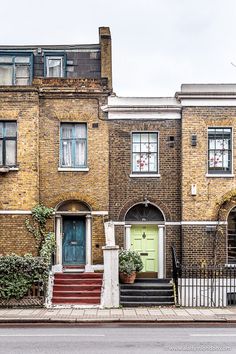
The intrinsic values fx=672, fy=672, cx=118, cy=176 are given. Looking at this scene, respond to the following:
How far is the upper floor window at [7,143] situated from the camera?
26484 millimetres

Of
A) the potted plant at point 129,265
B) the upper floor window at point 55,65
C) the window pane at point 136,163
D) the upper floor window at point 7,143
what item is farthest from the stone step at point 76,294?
the upper floor window at point 55,65

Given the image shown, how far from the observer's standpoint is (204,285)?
23.5 metres

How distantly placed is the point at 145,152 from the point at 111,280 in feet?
19.9

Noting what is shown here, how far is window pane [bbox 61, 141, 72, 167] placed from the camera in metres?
27.0

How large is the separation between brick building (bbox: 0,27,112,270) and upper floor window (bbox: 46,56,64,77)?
8.65 feet

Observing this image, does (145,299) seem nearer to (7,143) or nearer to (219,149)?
(219,149)

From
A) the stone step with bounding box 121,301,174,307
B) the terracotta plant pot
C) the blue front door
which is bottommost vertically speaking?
the stone step with bounding box 121,301,174,307

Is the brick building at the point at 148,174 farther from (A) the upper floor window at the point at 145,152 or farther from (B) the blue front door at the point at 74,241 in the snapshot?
(B) the blue front door at the point at 74,241

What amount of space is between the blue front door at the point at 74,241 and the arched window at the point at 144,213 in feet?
6.38

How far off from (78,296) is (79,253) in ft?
10.6

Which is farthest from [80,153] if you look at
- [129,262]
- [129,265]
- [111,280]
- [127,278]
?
[111,280]

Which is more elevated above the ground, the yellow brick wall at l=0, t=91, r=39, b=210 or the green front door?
the yellow brick wall at l=0, t=91, r=39, b=210

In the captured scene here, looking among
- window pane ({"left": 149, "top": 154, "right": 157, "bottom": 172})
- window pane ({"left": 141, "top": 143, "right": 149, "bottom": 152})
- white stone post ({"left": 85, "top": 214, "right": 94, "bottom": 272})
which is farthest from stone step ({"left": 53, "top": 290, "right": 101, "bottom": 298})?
window pane ({"left": 141, "top": 143, "right": 149, "bottom": 152})
